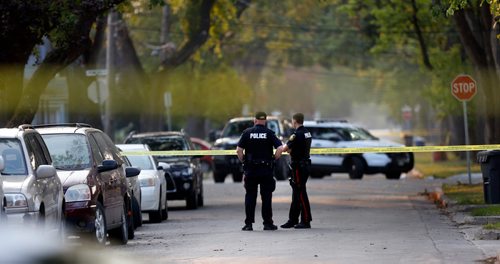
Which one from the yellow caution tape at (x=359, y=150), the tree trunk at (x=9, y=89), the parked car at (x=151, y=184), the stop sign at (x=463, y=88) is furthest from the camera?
the stop sign at (x=463, y=88)

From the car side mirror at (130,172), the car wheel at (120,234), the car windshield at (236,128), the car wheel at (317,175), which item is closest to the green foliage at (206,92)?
the car wheel at (317,175)

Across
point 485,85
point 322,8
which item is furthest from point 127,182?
point 322,8

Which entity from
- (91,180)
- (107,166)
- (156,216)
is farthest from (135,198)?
(91,180)

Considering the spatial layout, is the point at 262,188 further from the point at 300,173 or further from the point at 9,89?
the point at 9,89

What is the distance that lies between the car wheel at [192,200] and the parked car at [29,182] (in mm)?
11780

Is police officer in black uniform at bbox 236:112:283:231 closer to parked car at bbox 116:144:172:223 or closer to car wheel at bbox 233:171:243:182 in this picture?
parked car at bbox 116:144:172:223

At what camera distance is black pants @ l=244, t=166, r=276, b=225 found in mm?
21375

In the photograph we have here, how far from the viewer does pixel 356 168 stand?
42.4 meters

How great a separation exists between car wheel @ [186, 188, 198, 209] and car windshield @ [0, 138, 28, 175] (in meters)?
12.6

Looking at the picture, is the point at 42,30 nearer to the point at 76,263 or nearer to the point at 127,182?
the point at 127,182

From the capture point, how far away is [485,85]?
36906 millimetres

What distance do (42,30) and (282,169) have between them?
17080 millimetres

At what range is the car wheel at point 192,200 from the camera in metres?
29.0

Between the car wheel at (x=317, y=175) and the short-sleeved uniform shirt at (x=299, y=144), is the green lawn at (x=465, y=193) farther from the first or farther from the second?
the car wheel at (x=317, y=175)
